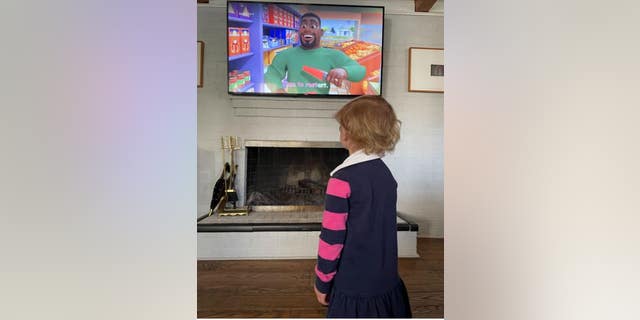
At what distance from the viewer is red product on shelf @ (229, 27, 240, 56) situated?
6.45 feet

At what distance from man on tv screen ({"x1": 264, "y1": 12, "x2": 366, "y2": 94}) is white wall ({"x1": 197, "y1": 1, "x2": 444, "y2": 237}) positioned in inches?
8.7

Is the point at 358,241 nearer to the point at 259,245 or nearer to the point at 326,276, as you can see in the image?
the point at 326,276

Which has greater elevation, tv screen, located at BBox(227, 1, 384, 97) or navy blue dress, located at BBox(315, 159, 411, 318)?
tv screen, located at BBox(227, 1, 384, 97)

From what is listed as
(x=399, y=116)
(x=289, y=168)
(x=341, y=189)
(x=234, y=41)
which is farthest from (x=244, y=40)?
(x=341, y=189)

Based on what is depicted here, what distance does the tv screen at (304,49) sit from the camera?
1.98 meters

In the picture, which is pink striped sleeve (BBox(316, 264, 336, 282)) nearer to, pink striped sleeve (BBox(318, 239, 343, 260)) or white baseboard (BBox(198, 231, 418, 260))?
pink striped sleeve (BBox(318, 239, 343, 260))

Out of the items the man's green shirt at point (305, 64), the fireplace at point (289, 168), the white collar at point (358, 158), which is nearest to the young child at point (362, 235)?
the white collar at point (358, 158)

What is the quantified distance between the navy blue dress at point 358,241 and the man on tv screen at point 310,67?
145 centimetres

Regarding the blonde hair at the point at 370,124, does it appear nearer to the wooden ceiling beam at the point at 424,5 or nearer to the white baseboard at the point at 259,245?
the white baseboard at the point at 259,245

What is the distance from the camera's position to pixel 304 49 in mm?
2010

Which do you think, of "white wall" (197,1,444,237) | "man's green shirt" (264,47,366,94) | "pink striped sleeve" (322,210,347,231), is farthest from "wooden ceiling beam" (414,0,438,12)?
"pink striped sleeve" (322,210,347,231)
